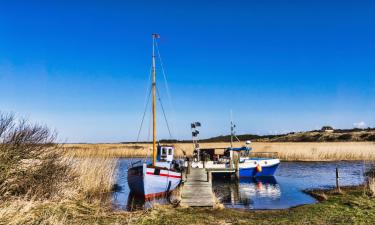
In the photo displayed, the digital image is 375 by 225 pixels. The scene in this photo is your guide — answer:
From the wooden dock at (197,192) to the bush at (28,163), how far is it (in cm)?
633

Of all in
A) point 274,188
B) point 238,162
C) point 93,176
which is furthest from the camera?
point 238,162

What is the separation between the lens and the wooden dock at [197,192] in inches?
728

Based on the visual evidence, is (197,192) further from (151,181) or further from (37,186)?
(37,186)

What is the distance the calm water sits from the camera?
22078 mm

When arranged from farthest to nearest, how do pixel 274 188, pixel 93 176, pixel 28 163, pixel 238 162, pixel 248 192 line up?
1. pixel 238 162
2. pixel 274 188
3. pixel 248 192
4. pixel 93 176
5. pixel 28 163

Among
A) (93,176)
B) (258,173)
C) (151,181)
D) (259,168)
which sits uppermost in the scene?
(93,176)

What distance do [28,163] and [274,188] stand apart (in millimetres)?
19488

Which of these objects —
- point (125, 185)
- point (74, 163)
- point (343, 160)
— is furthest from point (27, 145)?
point (343, 160)

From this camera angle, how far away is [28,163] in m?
15.4

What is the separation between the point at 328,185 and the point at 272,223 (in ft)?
55.5

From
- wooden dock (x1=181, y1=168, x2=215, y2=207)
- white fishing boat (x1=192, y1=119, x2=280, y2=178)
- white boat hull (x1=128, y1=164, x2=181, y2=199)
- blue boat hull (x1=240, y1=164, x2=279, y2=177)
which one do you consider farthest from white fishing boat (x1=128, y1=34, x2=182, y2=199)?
blue boat hull (x1=240, y1=164, x2=279, y2=177)

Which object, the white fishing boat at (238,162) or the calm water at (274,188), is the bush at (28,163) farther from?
the white fishing boat at (238,162)

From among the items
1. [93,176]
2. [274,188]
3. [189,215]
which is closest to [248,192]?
[274,188]

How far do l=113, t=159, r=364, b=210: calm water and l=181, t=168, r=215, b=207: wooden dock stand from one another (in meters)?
1.43
